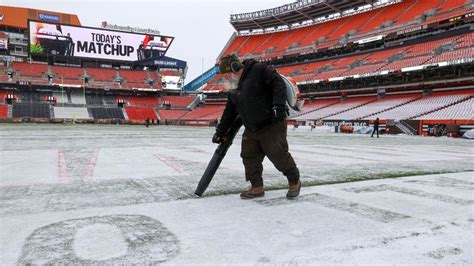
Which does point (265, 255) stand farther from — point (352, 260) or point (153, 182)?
point (153, 182)

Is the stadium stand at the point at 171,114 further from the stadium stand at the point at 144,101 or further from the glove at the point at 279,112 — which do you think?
the glove at the point at 279,112

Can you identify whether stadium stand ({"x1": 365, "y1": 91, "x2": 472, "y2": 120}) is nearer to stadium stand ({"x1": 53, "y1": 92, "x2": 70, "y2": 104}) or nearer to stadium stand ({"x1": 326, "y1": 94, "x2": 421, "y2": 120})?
stadium stand ({"x1": 326, "y1": 94, "x2": 421, "y2": 120})

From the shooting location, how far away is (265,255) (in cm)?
163

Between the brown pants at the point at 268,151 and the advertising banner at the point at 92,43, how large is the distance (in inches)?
2210

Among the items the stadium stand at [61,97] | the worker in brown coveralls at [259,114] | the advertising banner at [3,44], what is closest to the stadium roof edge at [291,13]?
the stadium stand at [61,97]

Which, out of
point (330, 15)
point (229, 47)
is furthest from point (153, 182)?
point (229, 47)

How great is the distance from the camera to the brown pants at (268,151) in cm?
293

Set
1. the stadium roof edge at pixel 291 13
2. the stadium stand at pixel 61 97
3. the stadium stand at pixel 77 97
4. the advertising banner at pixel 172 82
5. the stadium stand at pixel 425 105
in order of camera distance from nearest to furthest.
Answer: the stadium stand at pixel 425 105 → the stadium roof edge at pixel 291 13 → the stadium stand at pixel 61 97 → the stadium stand at pixel 77 97 → the advertising banner at pixel 172 82

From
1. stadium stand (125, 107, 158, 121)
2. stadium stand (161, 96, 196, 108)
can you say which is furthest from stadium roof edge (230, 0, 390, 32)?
stadium stand (125, 107, 158, 121)

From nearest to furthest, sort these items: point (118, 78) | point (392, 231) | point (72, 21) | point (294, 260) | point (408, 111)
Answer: point (294, 260)
point (392, 231)
point (408, 111)
point (118, 78)
point (72, 21)

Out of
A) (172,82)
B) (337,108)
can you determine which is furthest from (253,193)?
(172,82)

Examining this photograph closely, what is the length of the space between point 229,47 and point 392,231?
2447 inches

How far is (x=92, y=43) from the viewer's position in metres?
52.7

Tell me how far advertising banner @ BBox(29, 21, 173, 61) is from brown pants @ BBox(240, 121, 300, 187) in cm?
5613
